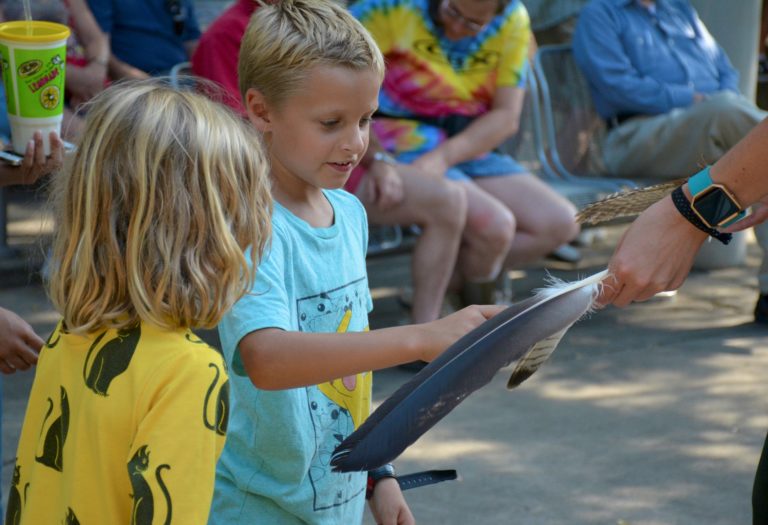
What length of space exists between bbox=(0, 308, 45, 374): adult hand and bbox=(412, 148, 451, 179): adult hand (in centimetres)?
283

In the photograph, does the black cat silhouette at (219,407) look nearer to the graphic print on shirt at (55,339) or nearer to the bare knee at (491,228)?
the graphic print on shirt at (55,339)

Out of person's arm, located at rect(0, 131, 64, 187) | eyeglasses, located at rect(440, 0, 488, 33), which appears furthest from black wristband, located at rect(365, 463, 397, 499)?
eyeglasses, located at rect(440, 0, 488, 33)

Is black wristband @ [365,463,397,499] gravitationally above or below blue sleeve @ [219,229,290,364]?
below

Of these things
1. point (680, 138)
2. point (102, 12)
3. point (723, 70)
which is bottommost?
point (680, 138)

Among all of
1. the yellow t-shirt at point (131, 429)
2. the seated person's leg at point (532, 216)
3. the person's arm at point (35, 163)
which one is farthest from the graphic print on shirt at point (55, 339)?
the seated person's leg at point (532, 216)

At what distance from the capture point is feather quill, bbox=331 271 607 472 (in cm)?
190

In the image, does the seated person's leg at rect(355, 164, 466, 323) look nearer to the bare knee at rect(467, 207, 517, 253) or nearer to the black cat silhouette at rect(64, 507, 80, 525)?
the bare knee at rect(467, 207, 517, 253)

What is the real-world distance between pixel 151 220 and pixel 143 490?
1.26 feet

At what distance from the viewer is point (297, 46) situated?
2297mm

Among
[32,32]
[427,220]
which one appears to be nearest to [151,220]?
[32,32]

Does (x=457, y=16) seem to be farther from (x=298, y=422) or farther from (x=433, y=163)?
(x=298, y=422)

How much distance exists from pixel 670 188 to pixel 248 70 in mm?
907

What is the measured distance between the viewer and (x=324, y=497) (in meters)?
2.23

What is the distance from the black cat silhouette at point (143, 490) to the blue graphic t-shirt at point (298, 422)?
47 cm
